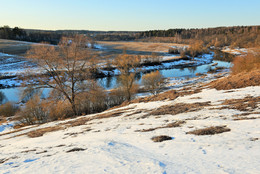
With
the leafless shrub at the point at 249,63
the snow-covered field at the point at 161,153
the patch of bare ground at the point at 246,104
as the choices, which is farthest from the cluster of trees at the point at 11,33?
the patch of bare ground at the point at 246,104

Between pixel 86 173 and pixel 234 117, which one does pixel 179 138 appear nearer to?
pixel 234 117

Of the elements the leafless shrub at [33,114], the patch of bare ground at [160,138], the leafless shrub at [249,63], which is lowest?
the leafless shrub at [33,114]

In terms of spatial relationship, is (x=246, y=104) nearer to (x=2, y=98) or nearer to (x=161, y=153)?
(x=161, y=153)

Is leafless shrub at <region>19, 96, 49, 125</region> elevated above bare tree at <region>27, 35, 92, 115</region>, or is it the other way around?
bare tree at <region>27, 35, 92, 115</region>

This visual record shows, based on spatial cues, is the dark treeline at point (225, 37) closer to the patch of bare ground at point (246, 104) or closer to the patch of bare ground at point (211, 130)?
the patch of bare ground at point (246, 104)

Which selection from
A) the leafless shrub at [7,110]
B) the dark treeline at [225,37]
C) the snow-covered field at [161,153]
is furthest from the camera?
the dark treeline at [225,37]

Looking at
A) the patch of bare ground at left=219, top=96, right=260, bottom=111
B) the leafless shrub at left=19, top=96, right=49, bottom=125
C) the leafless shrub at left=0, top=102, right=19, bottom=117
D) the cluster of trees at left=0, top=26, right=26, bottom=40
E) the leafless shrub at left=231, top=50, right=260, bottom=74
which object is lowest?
the leafless shrub at left=0, top=102, right=19, bottom=117

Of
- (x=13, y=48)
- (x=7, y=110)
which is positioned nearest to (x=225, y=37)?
(x=13, y=48)

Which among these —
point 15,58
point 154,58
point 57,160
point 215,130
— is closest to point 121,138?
point 57,160

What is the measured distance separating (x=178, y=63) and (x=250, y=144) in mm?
74294

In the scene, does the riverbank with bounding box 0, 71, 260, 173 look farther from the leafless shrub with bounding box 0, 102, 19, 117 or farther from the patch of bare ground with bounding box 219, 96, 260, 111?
the leafless shrub with bounding box 0, 102, 19, 117

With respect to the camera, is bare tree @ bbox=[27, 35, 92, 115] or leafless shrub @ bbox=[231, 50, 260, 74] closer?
bare tree @ bbox=[27, 35, 92, 115]

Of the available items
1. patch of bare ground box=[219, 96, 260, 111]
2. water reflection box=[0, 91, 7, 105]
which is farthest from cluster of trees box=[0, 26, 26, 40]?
patch of bare ground box=[219, 96, 260, 111]

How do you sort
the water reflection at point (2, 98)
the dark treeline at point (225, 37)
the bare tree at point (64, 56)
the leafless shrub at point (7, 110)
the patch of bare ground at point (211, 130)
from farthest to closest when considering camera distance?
1. the dark treeline at point (225, 37)
2. the water reflection at point (2, 98)
3. the leafless shrub at point (7, 110)
4. the bare tree at point (64, 56)
5. the patch of bare ground at point (211, 130)
